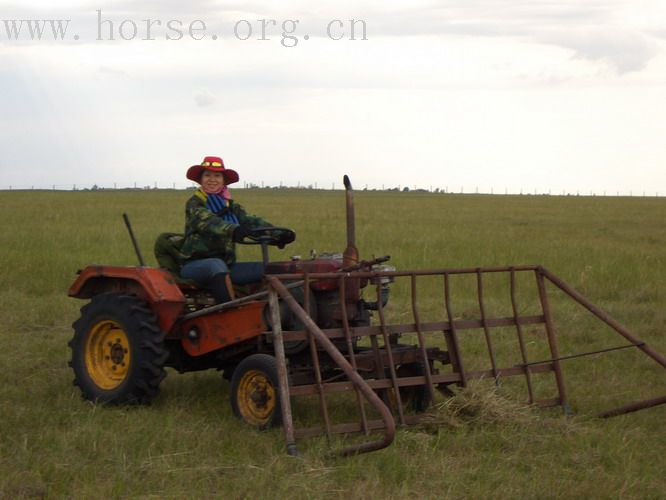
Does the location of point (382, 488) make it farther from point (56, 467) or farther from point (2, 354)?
point (2, 354)

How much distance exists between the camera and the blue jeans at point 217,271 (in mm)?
6988

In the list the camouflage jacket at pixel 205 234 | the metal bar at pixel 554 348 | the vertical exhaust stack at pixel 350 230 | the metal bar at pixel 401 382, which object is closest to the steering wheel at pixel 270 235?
the camouflage jacket at pixel 205 234

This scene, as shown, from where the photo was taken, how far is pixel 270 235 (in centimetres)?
702

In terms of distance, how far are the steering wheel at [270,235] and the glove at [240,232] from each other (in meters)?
0.02

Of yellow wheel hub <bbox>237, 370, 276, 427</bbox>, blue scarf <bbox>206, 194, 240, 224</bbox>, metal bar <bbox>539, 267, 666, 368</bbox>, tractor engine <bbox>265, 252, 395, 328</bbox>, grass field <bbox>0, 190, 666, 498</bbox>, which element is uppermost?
blue scarf <bbox>206, 194, 240, 224</bbox>

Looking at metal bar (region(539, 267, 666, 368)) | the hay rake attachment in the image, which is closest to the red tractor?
the hay rake attachment

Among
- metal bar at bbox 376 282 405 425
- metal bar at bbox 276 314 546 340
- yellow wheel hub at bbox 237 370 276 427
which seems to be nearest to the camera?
metal bar at bbox 276 314 546 340

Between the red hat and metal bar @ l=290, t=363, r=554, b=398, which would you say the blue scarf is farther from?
metal bar @ l=290, t=363, r=554, b=398

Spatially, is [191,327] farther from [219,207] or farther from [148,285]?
[219,207]

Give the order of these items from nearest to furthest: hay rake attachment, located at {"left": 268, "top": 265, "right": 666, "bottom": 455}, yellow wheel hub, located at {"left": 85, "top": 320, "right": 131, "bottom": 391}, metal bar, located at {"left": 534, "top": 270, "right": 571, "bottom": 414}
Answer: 1. hay rake attachment, located at {"left": 268, "top": 265, "right": 666, "bottom": 455}
2. metal bar, located at {"left": 534, "top": 270, "right": 571, "bottom": 414}
3. yellow wheel hub, located at {"left": 85, "top": 320, "right": 131, "bottom": 391}

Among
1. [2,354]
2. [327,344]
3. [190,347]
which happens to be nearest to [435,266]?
[2,354]

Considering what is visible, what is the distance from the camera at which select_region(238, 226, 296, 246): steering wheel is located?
6.77 metres

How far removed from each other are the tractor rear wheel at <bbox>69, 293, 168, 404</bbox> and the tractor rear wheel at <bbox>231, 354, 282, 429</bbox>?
2.23 feet

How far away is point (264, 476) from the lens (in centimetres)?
522
